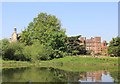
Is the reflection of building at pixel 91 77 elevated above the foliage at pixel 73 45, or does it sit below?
below

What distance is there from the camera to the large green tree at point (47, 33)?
5600cm

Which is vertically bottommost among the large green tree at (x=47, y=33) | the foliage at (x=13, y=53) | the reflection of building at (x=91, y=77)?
the reflection of building at (x=91, y=77)

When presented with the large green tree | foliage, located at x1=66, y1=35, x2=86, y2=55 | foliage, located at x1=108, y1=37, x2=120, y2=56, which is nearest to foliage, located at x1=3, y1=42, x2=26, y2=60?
the large green tree

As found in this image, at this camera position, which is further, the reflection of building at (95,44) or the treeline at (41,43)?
the reflection of building at (95,44)

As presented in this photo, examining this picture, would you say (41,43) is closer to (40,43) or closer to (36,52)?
(40,43)

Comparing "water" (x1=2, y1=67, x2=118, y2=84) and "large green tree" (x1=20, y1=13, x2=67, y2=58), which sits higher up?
"large green tree" (x1=20, y1=13, x2=67, y2=58)

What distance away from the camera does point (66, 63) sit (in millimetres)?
51812

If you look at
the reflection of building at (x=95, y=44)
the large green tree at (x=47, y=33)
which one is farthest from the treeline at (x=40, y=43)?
the reflection of building at (x=95, y=44)

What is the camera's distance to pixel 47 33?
56094 mm

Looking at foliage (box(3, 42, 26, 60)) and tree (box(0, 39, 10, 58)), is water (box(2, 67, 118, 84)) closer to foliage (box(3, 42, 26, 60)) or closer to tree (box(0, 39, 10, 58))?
tree (box(0, 39, 10, 58))

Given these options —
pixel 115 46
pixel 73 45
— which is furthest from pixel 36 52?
pixel 115 46

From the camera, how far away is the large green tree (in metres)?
56.0

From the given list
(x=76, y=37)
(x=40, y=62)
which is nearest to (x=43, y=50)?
(x=40, y=62)

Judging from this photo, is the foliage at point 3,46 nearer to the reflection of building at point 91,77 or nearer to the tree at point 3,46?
the tree at point 3,46
